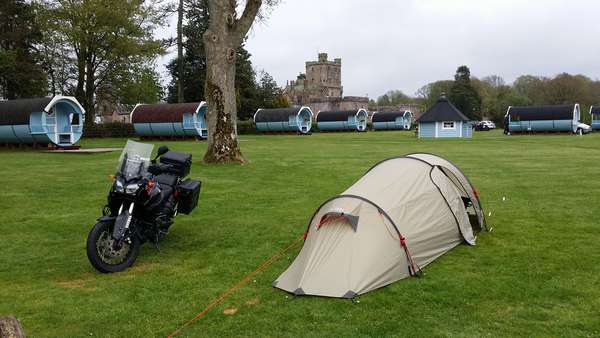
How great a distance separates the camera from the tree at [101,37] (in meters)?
38.6

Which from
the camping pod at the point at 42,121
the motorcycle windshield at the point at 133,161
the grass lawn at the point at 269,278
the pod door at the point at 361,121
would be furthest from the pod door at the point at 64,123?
the pod door at the point at 361,121

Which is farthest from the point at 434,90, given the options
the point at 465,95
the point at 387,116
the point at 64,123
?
the point at 64,123

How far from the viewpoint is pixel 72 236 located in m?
8.93

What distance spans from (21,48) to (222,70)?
97.9 feet

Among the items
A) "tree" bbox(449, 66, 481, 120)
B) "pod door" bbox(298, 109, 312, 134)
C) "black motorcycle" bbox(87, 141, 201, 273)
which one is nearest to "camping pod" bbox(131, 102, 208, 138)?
"pod door" bbox(298, 109, 312, 134)

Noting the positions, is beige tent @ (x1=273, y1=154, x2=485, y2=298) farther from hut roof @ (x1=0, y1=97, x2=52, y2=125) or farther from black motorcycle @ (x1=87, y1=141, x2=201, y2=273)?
hut roof @ (x1=0, y1=97, x2=52, y2=125)

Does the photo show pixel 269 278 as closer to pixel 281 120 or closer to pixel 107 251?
pixel 107 251

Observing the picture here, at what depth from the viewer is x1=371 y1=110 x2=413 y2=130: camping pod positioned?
71.0 m

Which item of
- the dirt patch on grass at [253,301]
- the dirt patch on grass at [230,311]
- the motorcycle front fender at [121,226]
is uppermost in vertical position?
the motorcycle front fender at [121,226]

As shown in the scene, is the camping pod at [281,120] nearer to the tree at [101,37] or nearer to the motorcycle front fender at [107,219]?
the tree at [101,37]

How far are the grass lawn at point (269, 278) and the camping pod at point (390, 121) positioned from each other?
5877 cm

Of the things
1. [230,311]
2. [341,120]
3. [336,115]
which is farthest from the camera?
[336,115]

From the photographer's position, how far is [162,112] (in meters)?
39.1

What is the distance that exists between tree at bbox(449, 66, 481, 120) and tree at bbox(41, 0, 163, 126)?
54.9 m
